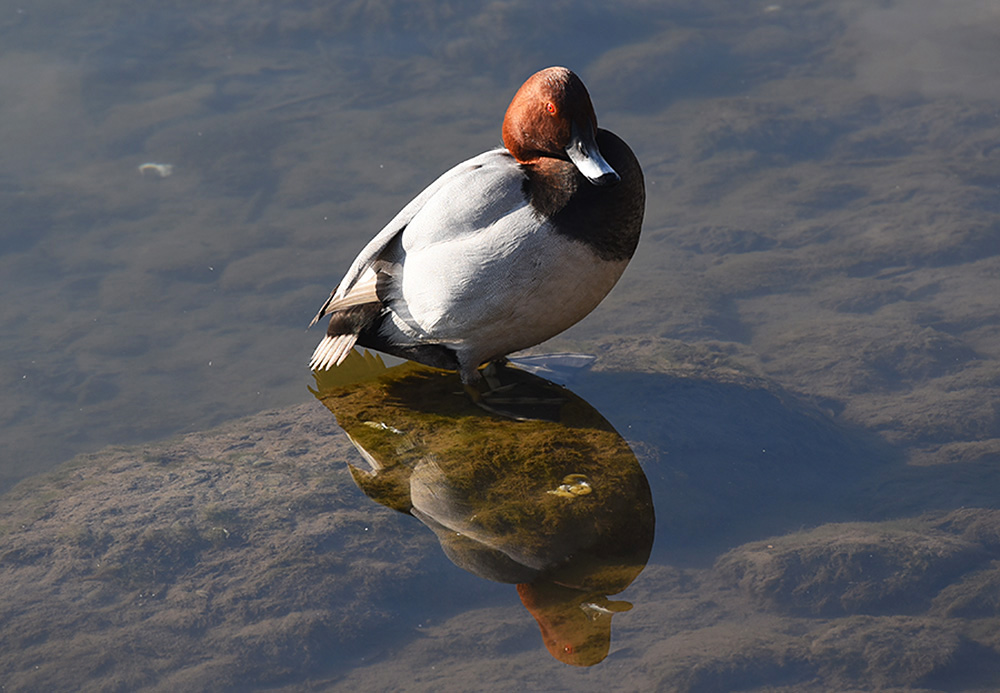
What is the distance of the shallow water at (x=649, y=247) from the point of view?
3.69m

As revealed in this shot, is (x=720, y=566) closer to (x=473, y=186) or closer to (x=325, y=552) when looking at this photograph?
(x=325, y=552)

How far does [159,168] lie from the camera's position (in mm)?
6727

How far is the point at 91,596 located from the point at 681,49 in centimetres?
576

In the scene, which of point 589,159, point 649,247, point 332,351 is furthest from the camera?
point 649,247

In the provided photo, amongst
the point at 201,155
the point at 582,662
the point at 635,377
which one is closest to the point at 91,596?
the point at 582,662

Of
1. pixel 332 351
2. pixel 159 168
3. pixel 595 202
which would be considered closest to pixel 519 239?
pixel 595 202

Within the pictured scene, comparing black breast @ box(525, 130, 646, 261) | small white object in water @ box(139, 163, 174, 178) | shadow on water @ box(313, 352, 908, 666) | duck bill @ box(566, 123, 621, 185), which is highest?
duck bill @ box(566, 123, 621, 185)

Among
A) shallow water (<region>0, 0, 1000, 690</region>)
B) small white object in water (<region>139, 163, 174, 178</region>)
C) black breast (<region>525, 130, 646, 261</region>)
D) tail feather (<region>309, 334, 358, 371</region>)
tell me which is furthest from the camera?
small white object in water (<region>139, 163, 174, 178</region>)

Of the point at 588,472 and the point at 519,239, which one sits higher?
the point at 519,239

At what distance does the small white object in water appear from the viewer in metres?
6.70

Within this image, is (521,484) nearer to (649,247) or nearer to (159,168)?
(649,247)

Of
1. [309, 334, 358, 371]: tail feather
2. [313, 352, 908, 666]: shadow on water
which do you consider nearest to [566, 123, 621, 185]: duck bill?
[313, 352, 908, 666]: shadow on water

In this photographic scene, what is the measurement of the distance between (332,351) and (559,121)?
1431 millimetres

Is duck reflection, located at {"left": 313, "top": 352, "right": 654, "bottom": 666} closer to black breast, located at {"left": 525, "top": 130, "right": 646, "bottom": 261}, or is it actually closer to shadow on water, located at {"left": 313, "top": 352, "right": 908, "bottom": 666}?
shadow on water, located at {"left": 313, "top": 352, "right": 908, "bottom": 666}
